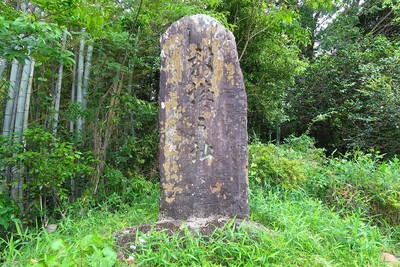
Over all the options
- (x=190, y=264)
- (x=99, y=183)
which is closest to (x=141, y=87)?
(x=99, y=183)

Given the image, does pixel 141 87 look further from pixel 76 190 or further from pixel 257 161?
pixel 257 161

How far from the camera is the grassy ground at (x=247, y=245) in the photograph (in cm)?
222

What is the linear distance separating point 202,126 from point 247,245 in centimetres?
113

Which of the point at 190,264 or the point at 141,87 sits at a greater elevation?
the point at 141,87

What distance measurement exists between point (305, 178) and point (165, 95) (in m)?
2.23

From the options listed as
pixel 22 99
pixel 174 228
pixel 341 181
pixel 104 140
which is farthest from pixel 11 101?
pixel 341 181

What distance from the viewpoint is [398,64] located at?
646 cm

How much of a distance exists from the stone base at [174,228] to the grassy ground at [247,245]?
8 centimetres

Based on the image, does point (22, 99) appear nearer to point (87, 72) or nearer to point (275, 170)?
point (87, 72)

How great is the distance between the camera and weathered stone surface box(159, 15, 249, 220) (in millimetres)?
2998

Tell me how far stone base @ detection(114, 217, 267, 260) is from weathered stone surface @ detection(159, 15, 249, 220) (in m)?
0.18

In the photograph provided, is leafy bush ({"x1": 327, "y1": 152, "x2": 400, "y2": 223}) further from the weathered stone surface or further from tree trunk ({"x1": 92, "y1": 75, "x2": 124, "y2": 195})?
tree trunk ({"x1": 92, "y1": 75, "x2": 124, "y2": 195})

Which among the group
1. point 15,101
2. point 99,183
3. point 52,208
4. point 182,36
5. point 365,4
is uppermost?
point 365,4

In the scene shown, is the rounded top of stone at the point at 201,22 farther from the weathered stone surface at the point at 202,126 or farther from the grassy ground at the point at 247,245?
the grassy ground at the point at 247,245
